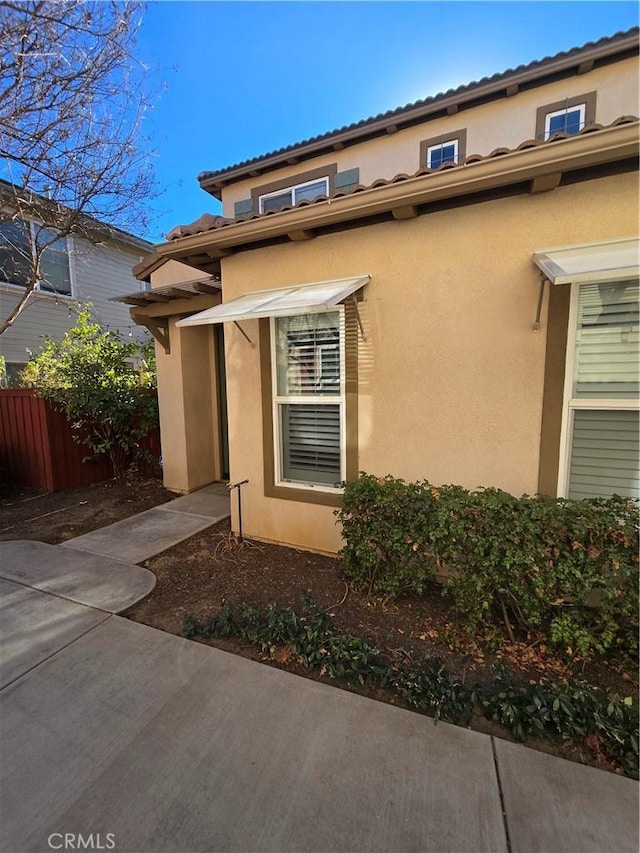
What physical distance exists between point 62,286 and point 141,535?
32.2 ft

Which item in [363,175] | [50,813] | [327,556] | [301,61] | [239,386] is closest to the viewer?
[50,813]

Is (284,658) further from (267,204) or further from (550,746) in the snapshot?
(267,204)

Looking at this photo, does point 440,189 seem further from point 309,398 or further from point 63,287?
point 63,287

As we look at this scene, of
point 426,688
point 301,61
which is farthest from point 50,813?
point 301,61

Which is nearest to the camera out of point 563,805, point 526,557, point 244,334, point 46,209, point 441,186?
point 563,805

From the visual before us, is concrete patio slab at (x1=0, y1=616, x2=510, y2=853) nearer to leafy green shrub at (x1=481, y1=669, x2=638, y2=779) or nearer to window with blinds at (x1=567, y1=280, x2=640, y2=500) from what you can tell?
leafy green shrub at (x1=481, y1=669, x2=638, y2=779)

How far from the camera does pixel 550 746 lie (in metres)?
2.11

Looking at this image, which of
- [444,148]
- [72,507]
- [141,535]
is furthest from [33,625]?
[444,148]

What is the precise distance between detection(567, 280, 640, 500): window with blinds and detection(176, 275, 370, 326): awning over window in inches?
77.1

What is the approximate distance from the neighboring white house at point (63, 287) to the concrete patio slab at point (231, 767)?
29.9 feet

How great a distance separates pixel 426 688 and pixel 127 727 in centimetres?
181

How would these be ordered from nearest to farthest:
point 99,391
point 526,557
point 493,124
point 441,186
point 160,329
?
point 526,557
point 441,186
point 493,124
point 160,329
point 99,391

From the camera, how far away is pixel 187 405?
22.7 ft

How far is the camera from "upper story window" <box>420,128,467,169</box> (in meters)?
6.99
